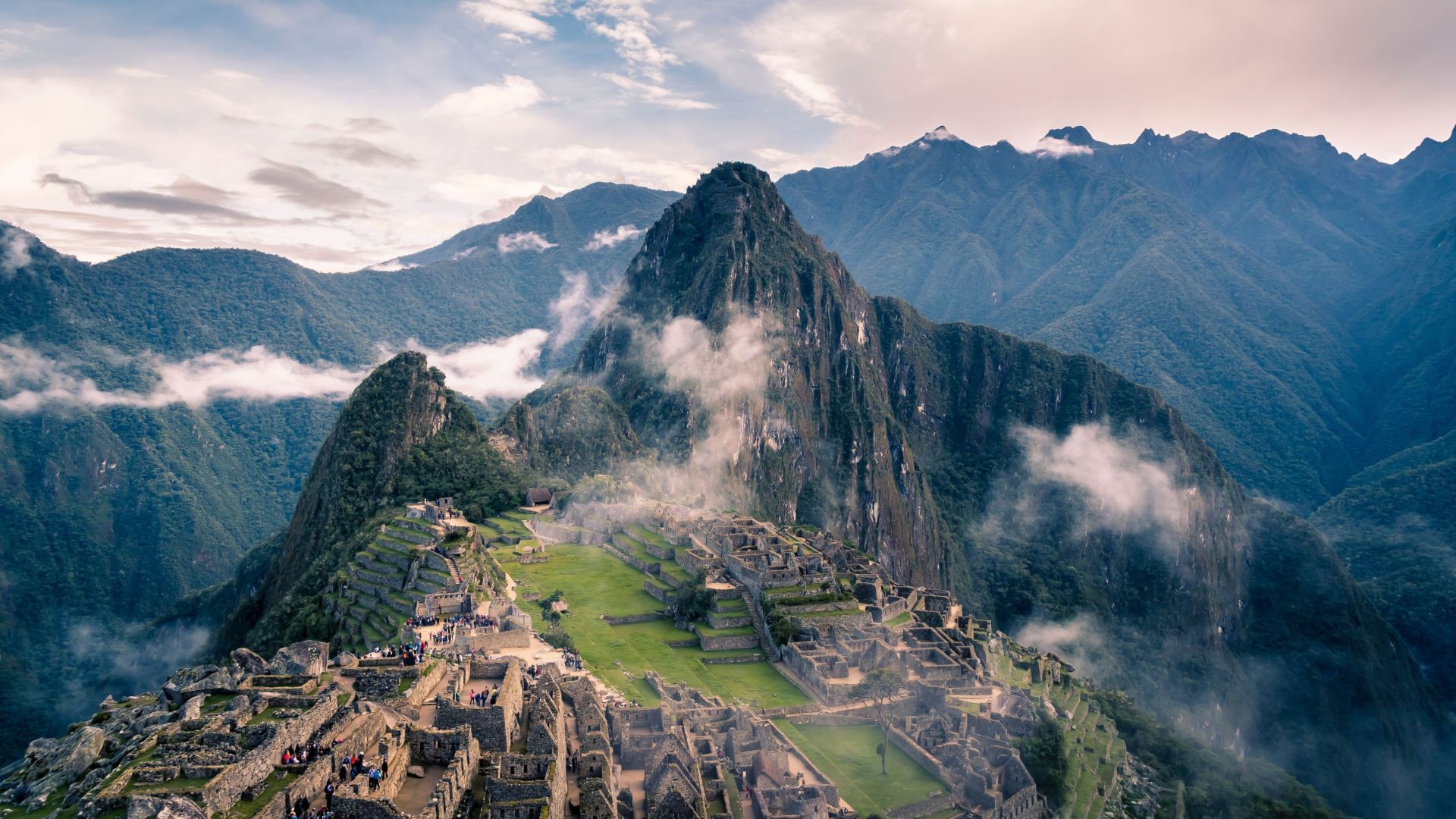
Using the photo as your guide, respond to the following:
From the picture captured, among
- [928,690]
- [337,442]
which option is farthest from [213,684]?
[337,442]

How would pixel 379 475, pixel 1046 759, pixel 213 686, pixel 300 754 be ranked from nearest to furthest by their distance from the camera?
1. pixel 300 754
2. pixel 213 686
3. pixel 1046 759
4. pixel 379 475

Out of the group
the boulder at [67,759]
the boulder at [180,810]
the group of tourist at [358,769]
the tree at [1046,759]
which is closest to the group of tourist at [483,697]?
the group of tourist at [358,769]

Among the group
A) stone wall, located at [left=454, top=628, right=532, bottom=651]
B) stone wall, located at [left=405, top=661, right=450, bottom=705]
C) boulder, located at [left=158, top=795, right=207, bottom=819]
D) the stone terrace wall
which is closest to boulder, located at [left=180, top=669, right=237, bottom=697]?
the stone terrace wall

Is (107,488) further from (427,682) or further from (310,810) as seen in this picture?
(310,810)

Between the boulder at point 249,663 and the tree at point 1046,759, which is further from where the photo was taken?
the tree at point 1046,759

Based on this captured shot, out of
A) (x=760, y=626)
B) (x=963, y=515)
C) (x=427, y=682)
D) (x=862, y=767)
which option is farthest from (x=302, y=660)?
(x=963, y=515)

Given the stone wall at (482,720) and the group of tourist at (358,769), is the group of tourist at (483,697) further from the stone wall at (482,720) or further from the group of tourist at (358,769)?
the group of tourist at (358,769)

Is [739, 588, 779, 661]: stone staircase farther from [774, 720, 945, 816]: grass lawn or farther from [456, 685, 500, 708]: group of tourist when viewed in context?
[456, 685, 500, 708]: group of tourist
